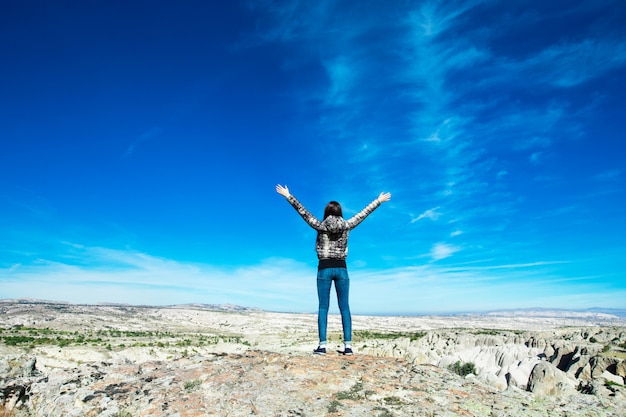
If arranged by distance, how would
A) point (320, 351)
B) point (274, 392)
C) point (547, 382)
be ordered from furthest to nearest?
point (547, 382), point (320, 351), point (274, 392)

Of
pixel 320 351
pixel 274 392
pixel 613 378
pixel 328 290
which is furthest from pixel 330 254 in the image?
pixel 613 378

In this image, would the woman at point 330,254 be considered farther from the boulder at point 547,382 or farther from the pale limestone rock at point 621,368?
the pale limestone rock at point 621,368

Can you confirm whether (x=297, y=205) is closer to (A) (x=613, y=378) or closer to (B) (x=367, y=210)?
(B) (x=367, y=210)

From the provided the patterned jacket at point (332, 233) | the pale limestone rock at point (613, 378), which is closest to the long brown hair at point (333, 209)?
the patterned jacket at point (332, 233)

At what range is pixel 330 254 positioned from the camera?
8.06 m

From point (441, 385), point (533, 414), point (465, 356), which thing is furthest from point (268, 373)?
point (465, 356)

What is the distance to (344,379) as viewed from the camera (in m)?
6.65

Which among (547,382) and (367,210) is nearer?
(367,210)

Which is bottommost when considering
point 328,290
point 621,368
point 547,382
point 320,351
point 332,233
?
point 621,368

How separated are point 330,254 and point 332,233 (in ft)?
1.45

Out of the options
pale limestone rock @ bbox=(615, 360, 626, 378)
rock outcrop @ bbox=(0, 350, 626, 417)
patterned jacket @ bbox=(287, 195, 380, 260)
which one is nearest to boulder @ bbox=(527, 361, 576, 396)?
rock outcrop @ bbox=(0, 350, 626, 417)

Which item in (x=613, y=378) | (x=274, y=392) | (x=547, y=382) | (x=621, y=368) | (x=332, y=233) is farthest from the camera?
(x=621, y=368)

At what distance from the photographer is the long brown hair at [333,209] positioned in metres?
8.30

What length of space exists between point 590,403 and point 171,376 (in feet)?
24.2
